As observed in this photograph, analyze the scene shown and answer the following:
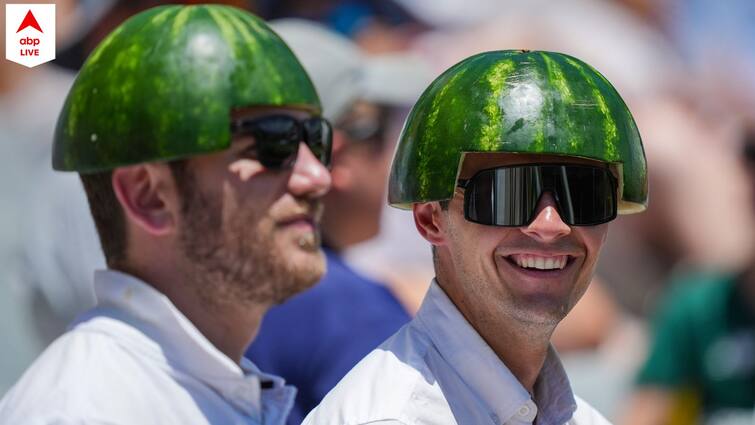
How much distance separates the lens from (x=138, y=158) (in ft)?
12.0

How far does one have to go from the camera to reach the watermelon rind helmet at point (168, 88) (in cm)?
362

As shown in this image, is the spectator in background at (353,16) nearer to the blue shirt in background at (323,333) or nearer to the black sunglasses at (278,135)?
the blue shirt in background at (323,333)

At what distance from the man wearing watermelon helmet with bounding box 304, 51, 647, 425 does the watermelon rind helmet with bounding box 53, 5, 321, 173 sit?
0.64 m

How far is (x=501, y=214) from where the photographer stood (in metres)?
3.11

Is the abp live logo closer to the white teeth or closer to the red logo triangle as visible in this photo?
the red logo triangle

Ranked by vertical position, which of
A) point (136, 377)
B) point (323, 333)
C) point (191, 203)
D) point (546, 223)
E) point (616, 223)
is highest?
point (546, 223)

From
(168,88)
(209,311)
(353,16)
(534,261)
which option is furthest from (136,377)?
(353,16)

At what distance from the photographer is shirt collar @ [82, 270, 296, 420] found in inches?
144

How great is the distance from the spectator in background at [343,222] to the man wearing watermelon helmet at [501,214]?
3.59 feet

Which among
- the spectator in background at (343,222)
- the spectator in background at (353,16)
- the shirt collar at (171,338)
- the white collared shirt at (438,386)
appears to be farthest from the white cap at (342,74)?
the spectator in background at (353,16)

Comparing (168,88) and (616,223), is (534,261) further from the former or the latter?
(616,223)

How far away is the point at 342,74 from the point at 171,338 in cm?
211

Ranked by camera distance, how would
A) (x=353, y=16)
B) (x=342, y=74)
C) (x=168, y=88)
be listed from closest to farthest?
(x=168, y=88) → (x=342, y=74) → (x=353, y=16)

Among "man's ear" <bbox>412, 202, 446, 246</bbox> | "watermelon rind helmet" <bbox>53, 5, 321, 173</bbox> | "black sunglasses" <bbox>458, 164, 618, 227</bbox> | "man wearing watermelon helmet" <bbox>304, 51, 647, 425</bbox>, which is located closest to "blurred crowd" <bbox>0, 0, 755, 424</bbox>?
"watermelon rind helmet" <bbox>53, 5, 321, 173</bbox>
